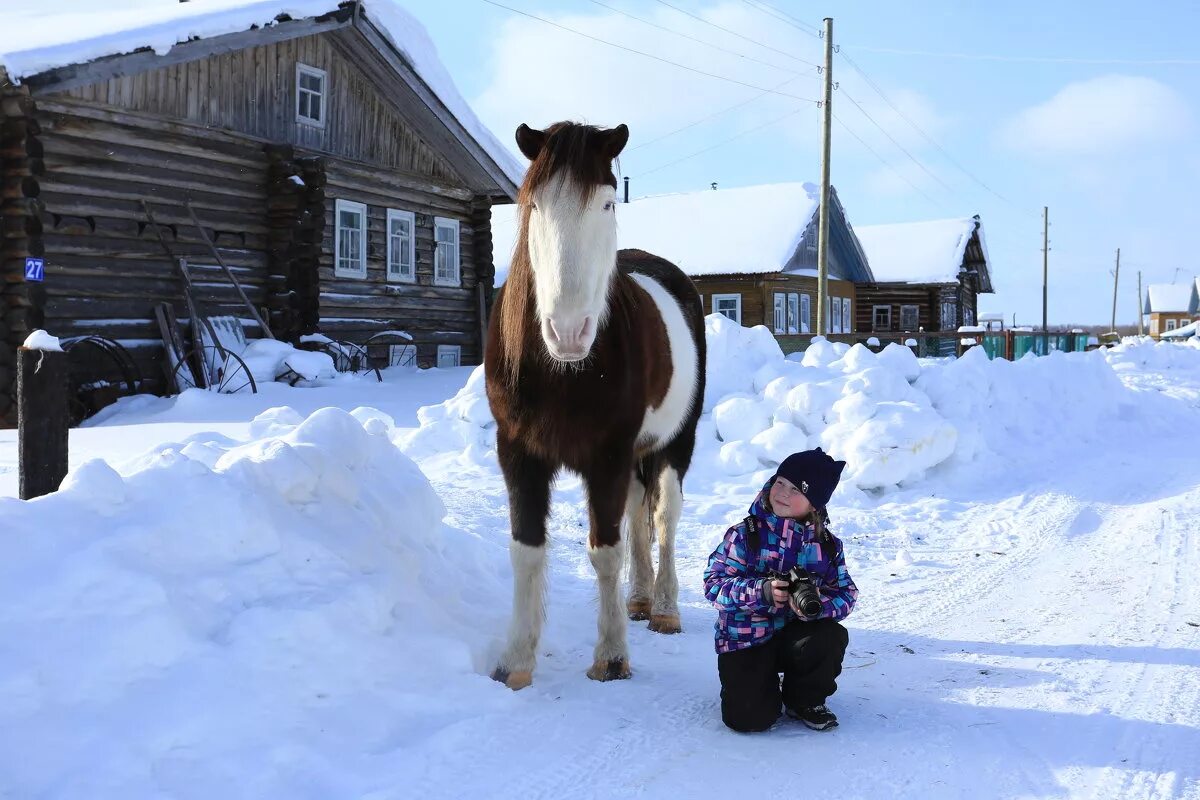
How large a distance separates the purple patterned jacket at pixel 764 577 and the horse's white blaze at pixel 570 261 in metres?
0.98

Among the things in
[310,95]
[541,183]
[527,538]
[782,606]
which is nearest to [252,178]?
[310,95]

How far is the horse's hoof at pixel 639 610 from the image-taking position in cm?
498

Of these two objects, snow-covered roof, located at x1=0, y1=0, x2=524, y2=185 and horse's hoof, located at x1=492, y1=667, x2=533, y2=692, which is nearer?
horse's hoof, located at x1=492, y1=667, x2=533, y2=692

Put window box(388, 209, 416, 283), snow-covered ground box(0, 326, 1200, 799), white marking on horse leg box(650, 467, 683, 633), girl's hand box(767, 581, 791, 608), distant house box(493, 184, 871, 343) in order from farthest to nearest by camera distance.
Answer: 1. distant house box(493, 184, 871, 343)
2. window box(388, 209, 416, 283)
3. white marking on horse leg box(650, 467, 683, 633)
4. girl's hand box(767, 581, 791, 608)
5. snow-covered ground box(0, 326, 1200, 799)

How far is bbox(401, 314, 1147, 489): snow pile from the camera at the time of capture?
8.32 m

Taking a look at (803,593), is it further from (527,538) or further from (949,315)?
(949,315)

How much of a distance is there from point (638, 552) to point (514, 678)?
1425 millimetres

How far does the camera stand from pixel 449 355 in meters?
18.9

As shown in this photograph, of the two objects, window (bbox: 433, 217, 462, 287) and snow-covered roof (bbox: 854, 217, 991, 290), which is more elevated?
snow-covered roof (bbox: 854, 217, 991, 290)

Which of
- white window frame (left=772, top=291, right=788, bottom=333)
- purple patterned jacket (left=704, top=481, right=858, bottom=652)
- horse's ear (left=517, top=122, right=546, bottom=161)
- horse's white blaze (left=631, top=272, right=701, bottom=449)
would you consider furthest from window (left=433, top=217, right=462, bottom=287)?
purple patterned jacket (left=704, top=481, right=858, bottom=652)

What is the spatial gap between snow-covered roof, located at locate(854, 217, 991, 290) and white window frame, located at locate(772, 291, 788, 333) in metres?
8.56

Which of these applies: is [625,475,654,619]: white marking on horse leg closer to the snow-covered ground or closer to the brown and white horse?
the snow-covered ground

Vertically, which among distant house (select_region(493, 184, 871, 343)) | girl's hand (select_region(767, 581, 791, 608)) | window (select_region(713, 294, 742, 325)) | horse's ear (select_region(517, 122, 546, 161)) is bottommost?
girl's hand (select_region(767, 581, 791, 608))

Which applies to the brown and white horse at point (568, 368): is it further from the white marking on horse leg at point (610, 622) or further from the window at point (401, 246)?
the window at point (401, 246)
